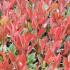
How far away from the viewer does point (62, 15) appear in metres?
2.11

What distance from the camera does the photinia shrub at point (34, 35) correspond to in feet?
5.50

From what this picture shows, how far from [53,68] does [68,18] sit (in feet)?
1.68

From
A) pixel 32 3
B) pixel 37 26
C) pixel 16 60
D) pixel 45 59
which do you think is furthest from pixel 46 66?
pixel 32 3

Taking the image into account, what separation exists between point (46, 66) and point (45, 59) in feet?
0.17

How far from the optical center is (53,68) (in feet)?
5.41

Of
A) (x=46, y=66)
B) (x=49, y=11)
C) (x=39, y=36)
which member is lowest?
(x=46, y=66)

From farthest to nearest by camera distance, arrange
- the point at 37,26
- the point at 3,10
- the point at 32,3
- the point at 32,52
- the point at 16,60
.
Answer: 1. the point at 32,3
2. the point at 3,10
3. the point at 37,26
4. the point at 32,52
5. the point at 16,60

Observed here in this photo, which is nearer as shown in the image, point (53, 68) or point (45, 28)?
point (53, 68)

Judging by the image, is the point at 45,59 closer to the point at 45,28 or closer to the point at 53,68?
the point at 53,68

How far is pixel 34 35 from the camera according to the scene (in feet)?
5.91

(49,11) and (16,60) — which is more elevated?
(49,11)

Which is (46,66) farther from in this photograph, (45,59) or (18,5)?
(18,5)

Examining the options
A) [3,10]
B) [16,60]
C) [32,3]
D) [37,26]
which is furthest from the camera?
[32,3]

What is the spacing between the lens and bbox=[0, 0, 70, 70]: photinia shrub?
1.68 meters
